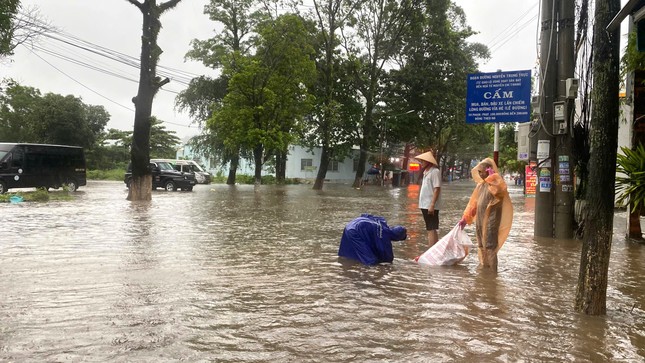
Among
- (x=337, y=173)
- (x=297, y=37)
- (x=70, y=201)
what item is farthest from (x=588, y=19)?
(x=337, y=173)

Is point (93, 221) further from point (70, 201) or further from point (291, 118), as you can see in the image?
point (291, 118)

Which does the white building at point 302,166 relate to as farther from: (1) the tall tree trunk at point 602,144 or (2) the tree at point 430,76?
(1) the tall tree trunk at point 602,144

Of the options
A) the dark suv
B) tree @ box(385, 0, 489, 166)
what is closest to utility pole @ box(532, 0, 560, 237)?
the dark suv

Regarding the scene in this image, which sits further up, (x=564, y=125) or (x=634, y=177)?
(x=564, y=125)

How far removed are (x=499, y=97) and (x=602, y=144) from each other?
7.52 m

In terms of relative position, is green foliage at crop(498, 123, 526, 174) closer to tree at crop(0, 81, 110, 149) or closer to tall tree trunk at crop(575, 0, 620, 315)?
tree at crop(0, 81, 110, 149)

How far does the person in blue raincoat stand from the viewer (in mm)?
7138

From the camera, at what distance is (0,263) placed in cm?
652

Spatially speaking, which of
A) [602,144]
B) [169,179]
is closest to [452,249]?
[602,144]

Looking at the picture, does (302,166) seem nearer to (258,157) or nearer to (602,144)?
(258,157)

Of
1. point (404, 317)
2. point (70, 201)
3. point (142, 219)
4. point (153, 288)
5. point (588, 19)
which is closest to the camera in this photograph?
point (404, 317)

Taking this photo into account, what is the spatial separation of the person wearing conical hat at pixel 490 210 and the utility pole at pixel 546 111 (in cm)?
428

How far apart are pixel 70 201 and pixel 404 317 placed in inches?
618

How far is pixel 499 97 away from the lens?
11.5 meters
